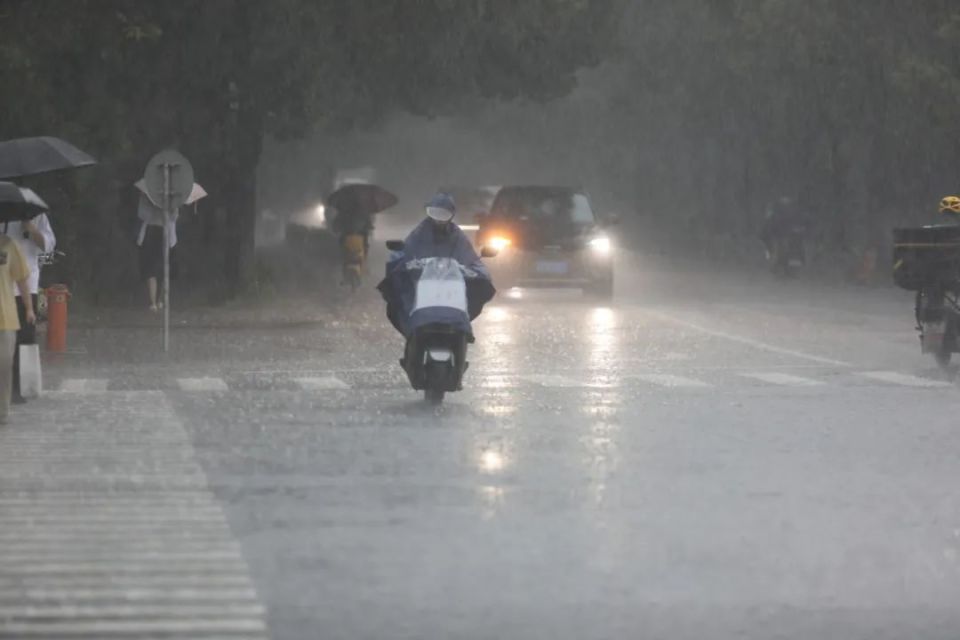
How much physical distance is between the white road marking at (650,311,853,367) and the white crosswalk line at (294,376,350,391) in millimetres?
5317

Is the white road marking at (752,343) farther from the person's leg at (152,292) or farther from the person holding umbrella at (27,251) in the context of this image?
the person holding umbrella at (27,251)

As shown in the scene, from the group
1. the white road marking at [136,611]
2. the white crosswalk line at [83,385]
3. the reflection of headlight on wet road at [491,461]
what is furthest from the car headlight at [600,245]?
the white road marking at [136,611]

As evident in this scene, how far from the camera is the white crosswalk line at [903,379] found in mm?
19969

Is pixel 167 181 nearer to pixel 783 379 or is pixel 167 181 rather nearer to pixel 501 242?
pixel 783 379

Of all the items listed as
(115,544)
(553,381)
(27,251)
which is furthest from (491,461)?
(553,381)

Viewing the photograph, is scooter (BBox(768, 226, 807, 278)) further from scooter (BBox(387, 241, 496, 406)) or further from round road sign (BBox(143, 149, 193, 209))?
scooter (BBox(387, 241, 496, 406))

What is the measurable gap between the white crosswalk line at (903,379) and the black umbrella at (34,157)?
317 inches

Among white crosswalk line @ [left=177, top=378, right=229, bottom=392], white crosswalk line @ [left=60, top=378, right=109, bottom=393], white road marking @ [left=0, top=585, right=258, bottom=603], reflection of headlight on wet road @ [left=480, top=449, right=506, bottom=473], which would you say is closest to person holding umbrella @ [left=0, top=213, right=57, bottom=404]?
white crosswalk line @ [left=60, top=378, right=109, bottom=393]

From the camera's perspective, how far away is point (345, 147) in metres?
112

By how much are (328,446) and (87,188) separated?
22263 millimetres

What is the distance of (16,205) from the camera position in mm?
16703

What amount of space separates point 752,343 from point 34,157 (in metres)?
8.86

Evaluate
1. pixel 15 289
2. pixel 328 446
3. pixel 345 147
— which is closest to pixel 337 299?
pixel 15 289

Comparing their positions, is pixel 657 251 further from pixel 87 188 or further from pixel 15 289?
pixel 15 289
